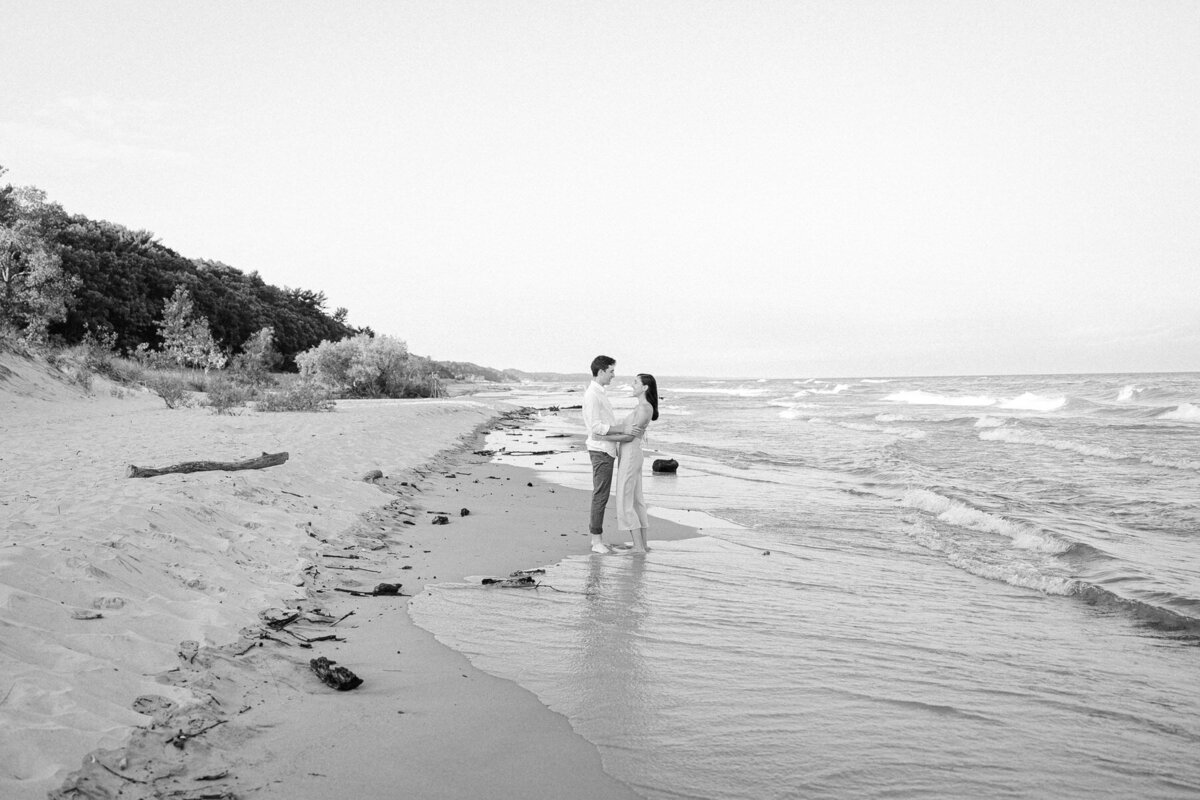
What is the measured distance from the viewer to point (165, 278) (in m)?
46.6

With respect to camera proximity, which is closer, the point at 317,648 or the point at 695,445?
Result: the point at 317,648

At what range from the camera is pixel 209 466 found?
9.12 metres

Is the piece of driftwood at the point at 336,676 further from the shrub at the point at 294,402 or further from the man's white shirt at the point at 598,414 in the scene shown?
the shrub at the point at 294,402

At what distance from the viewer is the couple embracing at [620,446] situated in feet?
26.8

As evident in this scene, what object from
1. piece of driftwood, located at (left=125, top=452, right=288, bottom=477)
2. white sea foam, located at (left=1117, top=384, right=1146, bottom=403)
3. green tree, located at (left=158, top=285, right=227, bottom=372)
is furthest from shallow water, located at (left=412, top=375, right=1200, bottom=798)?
white sea foam, located at (left=1117, top=384, right=1146, bottom=403)

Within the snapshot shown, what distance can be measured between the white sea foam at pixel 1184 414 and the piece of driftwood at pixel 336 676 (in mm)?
36146

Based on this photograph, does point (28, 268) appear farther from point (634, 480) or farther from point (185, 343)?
point (634, 480)

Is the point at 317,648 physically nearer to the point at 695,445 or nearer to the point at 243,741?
the point at 243,741

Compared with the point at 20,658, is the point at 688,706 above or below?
below

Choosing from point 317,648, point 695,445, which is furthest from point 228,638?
point 695,445

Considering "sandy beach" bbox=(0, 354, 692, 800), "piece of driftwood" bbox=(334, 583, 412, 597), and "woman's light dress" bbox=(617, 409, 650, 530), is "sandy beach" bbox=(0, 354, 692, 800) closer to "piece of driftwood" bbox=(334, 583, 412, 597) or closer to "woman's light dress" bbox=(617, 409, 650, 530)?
"piece of driftwood" bbox=(334, 583, 412, 597)

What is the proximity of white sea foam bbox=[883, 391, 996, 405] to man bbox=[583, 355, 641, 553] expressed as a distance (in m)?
45.9

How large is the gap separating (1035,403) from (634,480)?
4261cm

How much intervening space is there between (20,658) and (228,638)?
42.8 inches
